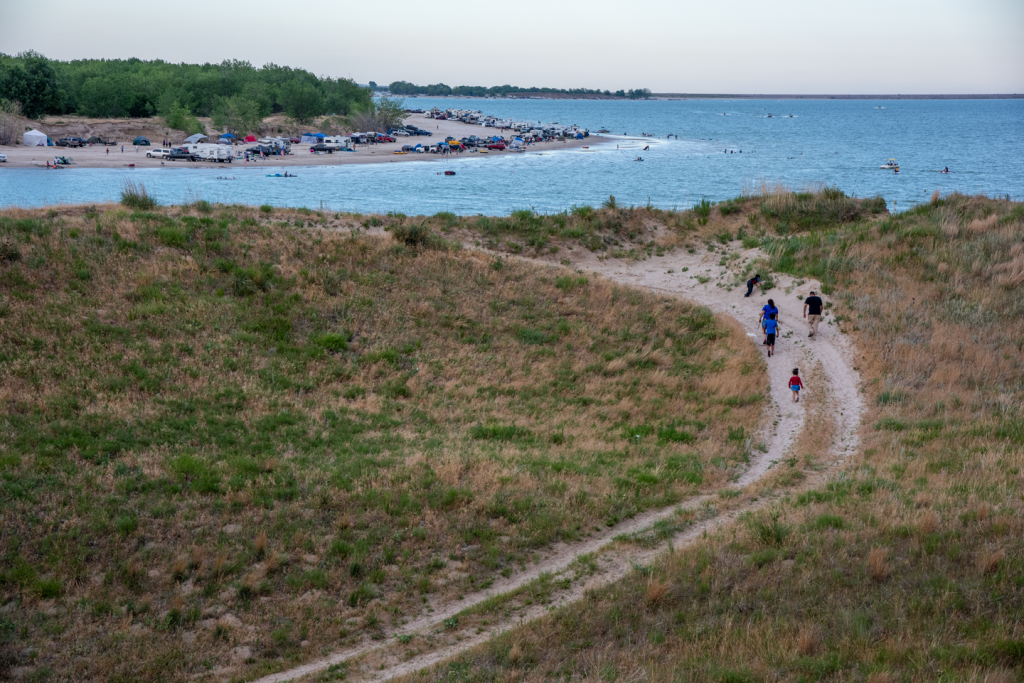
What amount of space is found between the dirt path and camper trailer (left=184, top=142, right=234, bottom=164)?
7694 centimetres

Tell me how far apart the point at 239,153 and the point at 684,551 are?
348 feet

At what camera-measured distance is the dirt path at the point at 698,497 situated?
10.4 meters

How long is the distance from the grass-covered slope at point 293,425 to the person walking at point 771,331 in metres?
0.92

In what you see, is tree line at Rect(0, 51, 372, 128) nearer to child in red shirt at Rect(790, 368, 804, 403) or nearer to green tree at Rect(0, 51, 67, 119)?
green tree at Rect(0, 51, 67, 119)

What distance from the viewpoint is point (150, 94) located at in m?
120

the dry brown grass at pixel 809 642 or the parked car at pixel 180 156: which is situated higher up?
the parked car at pixel 180 156

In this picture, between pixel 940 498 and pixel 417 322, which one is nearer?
pixel 940 498

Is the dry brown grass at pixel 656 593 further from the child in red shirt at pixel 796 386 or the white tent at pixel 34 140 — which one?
the white tent at pixel 34 140

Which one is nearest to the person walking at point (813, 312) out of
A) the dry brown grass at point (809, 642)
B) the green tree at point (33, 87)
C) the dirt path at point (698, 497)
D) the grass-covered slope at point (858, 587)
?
the dirt path at point (698, 497)

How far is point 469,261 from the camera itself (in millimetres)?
30797

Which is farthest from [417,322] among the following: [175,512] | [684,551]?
[684,551]

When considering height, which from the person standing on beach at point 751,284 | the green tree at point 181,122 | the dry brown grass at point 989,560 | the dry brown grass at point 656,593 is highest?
the green tree at point 181,122

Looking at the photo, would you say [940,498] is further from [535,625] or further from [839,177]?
[839,177]

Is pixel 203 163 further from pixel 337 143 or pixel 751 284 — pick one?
pixel 751 284
